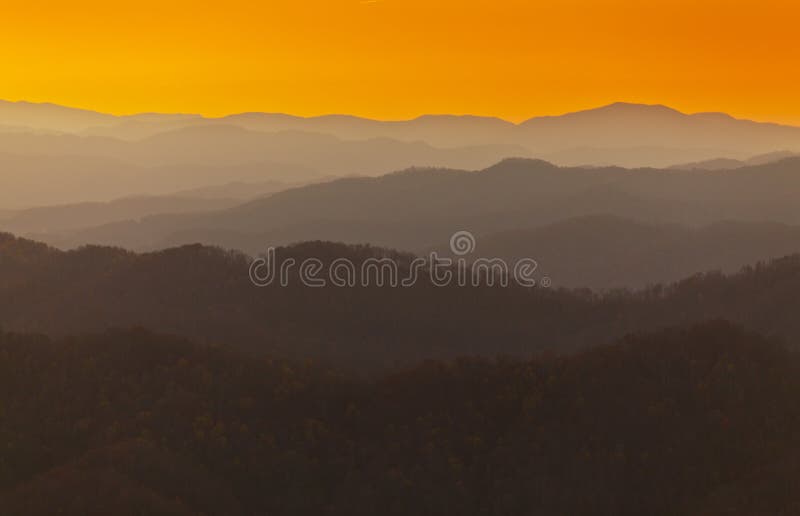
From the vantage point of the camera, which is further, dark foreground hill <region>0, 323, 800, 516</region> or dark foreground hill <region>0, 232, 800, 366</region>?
dark foreground hill <region>0, 232, 800, 366</region>

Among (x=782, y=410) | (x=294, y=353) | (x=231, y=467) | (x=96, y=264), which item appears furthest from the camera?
(x=96, y=264)

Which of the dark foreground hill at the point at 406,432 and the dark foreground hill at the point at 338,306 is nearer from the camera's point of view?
the dark foreground hill at the point at 406,432

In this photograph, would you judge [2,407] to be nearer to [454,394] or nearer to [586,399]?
[454,394]

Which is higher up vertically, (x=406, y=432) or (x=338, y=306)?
(x=338, y=306)

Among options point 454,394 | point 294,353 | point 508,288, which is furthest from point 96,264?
point 454,394
